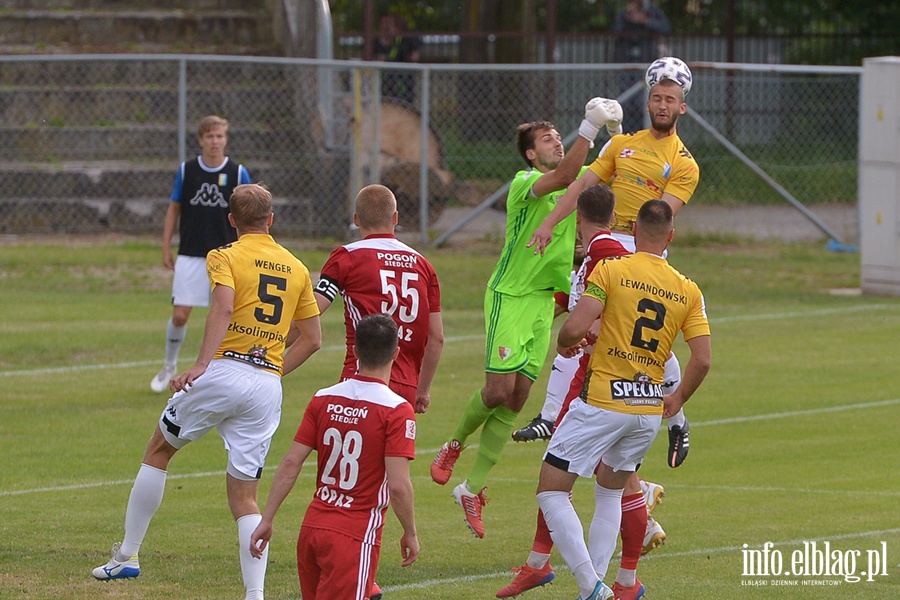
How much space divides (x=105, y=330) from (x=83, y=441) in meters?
4.79

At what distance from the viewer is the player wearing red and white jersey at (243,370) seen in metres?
7.34

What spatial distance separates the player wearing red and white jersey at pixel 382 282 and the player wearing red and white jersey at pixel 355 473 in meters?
1.35

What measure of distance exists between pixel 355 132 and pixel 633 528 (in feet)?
47.4

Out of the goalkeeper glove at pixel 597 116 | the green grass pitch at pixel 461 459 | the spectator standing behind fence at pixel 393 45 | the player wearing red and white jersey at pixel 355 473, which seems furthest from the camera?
the spectator standing behind fence at pixel 393 45

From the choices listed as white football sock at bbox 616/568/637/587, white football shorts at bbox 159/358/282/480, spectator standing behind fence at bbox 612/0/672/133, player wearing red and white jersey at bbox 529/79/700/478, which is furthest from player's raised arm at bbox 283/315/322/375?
spectator standing behind fence at bbox 612/0/672/133

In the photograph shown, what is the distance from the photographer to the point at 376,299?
7.50 m

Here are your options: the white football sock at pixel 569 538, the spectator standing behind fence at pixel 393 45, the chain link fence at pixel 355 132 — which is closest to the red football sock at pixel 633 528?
the white football sock at pixel 569 538

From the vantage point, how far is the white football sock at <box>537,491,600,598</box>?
23.2 ft

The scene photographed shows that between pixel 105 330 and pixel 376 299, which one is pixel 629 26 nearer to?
pixel 105 330

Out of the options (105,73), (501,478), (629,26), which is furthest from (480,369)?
(629,26)

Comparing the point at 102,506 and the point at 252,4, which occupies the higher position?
→ the point at 252,4

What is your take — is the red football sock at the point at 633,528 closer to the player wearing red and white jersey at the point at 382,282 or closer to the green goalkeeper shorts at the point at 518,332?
the player wearing red and white jersey at the point at 382,282

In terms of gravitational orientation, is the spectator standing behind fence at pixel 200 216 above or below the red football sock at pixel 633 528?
above

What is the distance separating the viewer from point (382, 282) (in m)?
7.50
